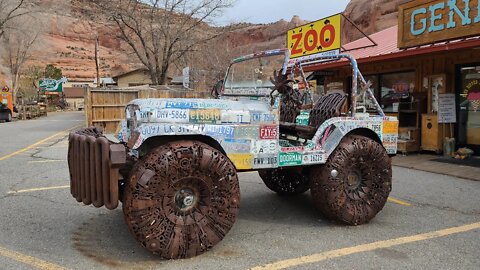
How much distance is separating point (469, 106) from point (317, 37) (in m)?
4.98

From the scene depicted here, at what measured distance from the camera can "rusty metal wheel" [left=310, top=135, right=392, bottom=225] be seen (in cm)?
454

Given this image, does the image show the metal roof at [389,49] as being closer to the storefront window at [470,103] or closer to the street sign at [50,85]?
the storefront window at [470,103]

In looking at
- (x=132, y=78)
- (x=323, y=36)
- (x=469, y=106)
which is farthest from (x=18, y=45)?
(x=469, y=106)

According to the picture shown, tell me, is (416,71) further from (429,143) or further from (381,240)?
(381,240)

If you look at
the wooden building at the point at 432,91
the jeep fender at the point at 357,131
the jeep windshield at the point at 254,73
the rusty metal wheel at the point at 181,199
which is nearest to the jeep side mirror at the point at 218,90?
the jeep windshield at the point at 254,73

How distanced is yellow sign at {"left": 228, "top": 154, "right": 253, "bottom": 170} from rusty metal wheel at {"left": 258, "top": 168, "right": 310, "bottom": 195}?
190 centimetres

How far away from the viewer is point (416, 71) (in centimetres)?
1062

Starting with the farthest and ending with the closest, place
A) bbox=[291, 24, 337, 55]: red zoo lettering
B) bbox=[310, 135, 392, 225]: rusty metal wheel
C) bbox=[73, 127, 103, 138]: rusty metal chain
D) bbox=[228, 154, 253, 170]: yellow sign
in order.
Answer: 1. bbox=[291, 24, 337, 55]: red zoo lettering
2. bbox=[310, 135, 392, 225]: rusty metal wheel
3. bbox=[73, 127, 103, 138]: rusty metal chain
4. bbox=[228, 154, 253, 170]: yellow sign

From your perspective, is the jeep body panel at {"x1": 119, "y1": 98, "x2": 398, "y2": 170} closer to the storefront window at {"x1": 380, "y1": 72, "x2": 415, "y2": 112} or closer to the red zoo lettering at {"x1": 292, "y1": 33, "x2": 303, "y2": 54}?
the storefront window at {"x1": 380, "y1": 72, "x2": 415, "y2": 112}

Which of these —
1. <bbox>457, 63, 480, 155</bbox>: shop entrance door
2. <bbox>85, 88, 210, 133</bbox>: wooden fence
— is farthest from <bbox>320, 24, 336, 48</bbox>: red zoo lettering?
<bbox>85, 88, 210, 133</bbox>: wooden fence

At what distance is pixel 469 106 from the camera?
381 inches

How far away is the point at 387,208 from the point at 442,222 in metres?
0.75

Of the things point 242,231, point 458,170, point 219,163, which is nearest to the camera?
point 219,163

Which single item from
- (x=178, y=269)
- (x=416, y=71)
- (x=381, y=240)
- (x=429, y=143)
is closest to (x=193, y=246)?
(x=178, y=269)
